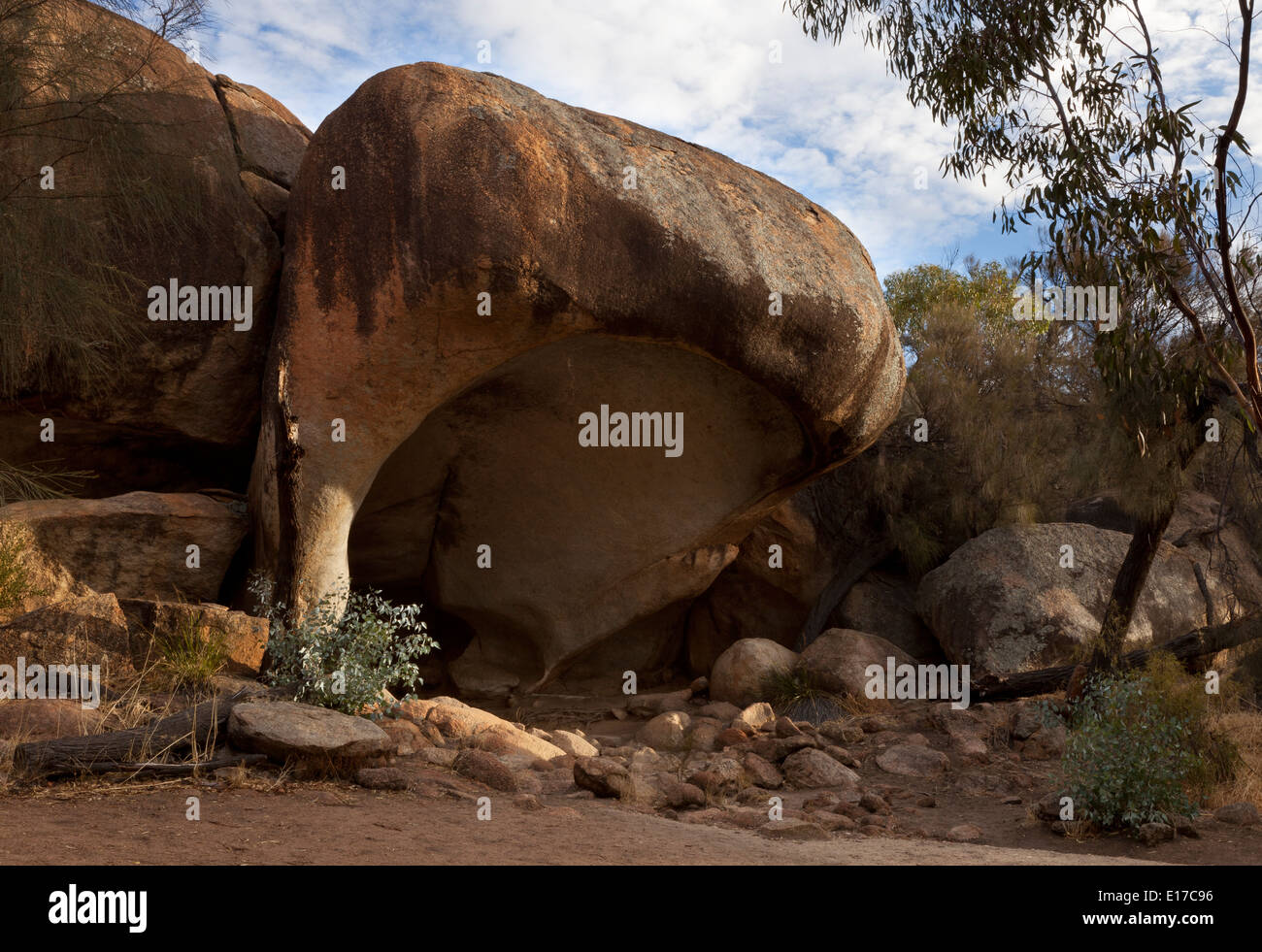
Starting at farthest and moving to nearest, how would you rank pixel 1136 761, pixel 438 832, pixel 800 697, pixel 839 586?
pixel 839 586, pixel 800 697, pixel 1136 761, pixel 438 832

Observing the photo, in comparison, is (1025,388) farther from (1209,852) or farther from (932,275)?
(932,275)

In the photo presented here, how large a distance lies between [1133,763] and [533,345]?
4.97m

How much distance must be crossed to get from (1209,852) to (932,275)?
20.0 meters

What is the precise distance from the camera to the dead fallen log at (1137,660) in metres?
9.70

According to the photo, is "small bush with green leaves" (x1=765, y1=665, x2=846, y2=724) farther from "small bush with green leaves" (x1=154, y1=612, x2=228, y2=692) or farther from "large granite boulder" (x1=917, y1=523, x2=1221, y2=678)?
"small bush with green leaves" (x1=154, y1=612, x2=228, y2=692)

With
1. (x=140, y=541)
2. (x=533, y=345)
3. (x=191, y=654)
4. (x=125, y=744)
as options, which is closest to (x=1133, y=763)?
(x=533, y=345)

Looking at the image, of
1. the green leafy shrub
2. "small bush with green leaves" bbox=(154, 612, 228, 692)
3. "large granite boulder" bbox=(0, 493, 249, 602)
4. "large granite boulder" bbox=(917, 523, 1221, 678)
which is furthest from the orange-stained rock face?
the green leafy shrub

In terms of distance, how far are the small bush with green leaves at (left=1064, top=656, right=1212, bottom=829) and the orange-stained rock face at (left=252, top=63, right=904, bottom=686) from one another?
3.77 m

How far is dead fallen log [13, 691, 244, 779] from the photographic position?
5.07m

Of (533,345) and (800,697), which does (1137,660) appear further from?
(533,345)

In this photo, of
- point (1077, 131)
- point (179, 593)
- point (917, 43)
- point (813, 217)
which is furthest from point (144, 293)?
point (1077, 131)

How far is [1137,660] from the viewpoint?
9648mm

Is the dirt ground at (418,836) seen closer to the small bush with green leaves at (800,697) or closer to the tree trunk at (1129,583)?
the tree trunk at (1129,583)

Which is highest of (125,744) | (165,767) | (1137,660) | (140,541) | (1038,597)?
(140,541)
